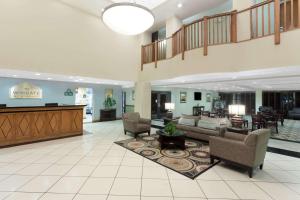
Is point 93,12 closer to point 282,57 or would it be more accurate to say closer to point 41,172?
point 41,172

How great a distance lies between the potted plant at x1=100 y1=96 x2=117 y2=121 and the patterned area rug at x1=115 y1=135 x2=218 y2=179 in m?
4.87

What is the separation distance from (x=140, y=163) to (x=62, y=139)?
3489mm

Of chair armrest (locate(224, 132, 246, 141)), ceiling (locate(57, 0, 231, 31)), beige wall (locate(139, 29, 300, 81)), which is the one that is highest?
ceiling (locate(57, 0, 231, 31))

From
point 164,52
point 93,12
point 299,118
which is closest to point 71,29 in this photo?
point 93,12

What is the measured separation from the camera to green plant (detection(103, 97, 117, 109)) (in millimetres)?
10094

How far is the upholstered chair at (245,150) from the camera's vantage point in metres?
3.02

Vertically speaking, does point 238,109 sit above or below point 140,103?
below

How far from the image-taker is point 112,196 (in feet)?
7.99

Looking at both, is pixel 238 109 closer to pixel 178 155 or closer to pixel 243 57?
pixel 243 57

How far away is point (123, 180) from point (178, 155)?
1.74 m

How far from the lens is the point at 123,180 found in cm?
290

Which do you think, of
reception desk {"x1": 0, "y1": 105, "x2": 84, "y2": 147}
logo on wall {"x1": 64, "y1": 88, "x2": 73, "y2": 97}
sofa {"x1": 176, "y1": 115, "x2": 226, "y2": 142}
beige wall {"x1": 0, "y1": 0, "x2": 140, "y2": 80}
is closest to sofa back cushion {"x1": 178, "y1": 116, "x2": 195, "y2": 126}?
sofa {"x1": 176, "y1": 115, "x2": 226, "y2": 142}

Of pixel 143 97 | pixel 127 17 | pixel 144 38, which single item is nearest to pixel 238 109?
pixel 143 97

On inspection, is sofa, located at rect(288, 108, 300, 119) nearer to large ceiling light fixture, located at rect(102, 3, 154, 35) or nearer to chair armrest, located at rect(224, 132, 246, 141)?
chair armrest, located at rect(224, 132, 246, 141)
